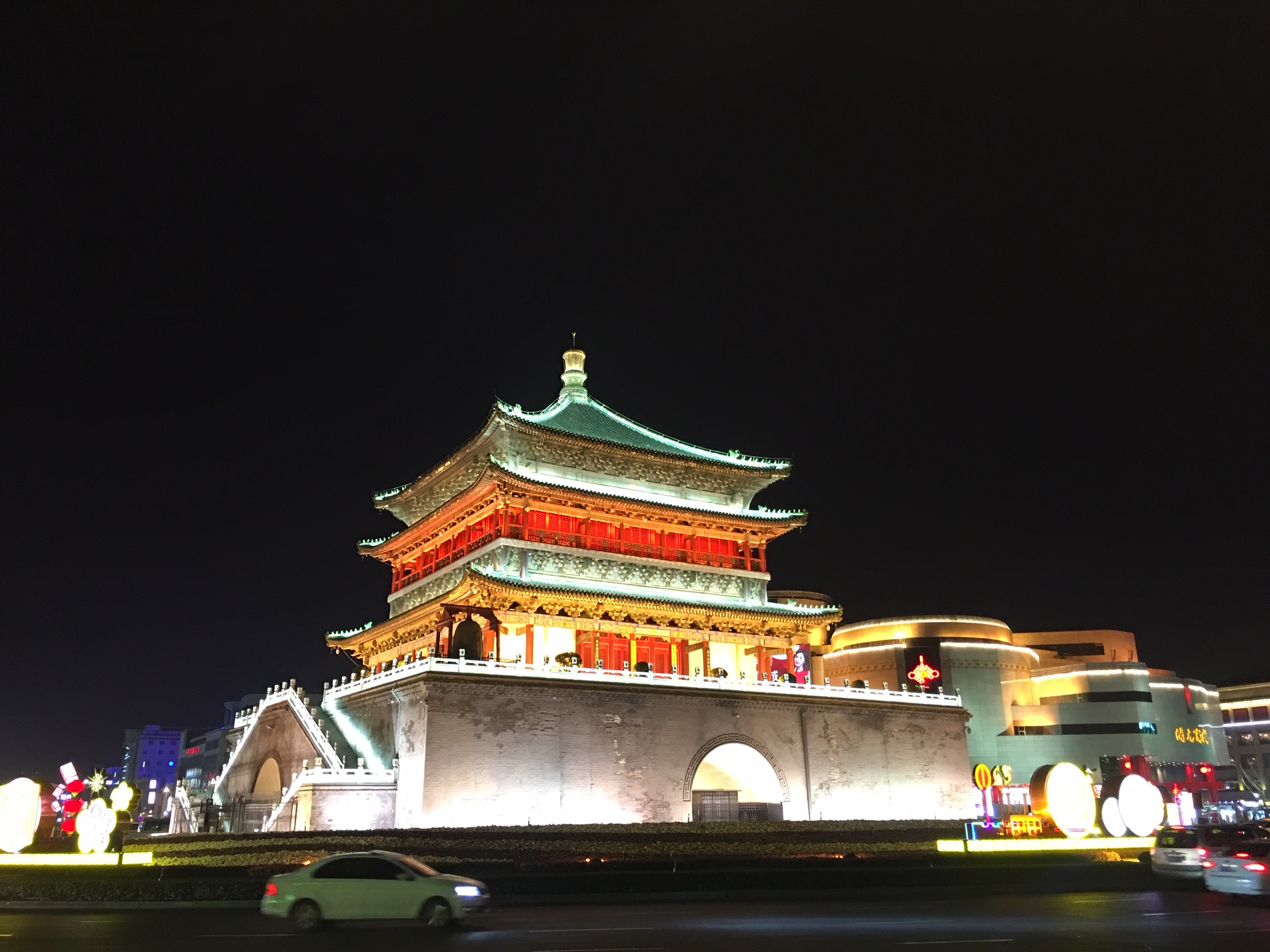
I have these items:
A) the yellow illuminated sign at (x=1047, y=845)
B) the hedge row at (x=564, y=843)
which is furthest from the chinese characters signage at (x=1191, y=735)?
the yellow illuminated sign at (x=1047, y=845)

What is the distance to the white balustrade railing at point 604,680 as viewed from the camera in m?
32.0

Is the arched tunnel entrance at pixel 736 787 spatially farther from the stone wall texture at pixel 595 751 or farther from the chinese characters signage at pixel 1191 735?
the chinese characters signage at pixel 1191 735

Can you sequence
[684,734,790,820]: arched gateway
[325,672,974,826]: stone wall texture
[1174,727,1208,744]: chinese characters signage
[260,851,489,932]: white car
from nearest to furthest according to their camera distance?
[260,851,489,932]: white car
[325,672,974,826]: stone wall texture
[684,734,790,820]: arched gateway
[1174,727,1208,744]: chinese characters signage

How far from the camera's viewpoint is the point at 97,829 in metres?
24.4

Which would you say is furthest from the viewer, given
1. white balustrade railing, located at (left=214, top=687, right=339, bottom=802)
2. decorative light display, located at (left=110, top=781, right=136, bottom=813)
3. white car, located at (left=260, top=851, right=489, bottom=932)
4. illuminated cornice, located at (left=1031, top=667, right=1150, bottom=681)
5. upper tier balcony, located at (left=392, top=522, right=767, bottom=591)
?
illuminated cornice, located at (left=1031, top=667, right=1150, bottom=681)

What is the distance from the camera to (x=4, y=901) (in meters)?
19.3

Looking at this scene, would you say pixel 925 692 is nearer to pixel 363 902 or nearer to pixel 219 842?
pixel 219 842

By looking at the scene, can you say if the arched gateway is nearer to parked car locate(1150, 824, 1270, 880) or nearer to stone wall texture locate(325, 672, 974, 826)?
stone wall texture locate(325, 672, 974, 826)

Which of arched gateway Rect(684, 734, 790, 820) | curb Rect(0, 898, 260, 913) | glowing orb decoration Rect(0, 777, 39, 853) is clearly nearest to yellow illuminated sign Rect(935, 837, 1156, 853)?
arched gateway Rect(684, 734, 790, 820)

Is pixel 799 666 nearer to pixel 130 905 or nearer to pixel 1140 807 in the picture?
pixel 1140 807

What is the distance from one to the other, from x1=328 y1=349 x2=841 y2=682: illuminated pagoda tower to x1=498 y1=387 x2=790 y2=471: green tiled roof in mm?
105

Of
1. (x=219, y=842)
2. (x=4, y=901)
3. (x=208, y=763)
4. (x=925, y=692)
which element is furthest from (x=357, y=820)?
(x=208, y=763)

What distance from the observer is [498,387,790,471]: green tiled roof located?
143 feet

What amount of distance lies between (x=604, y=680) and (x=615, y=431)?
14.4m
